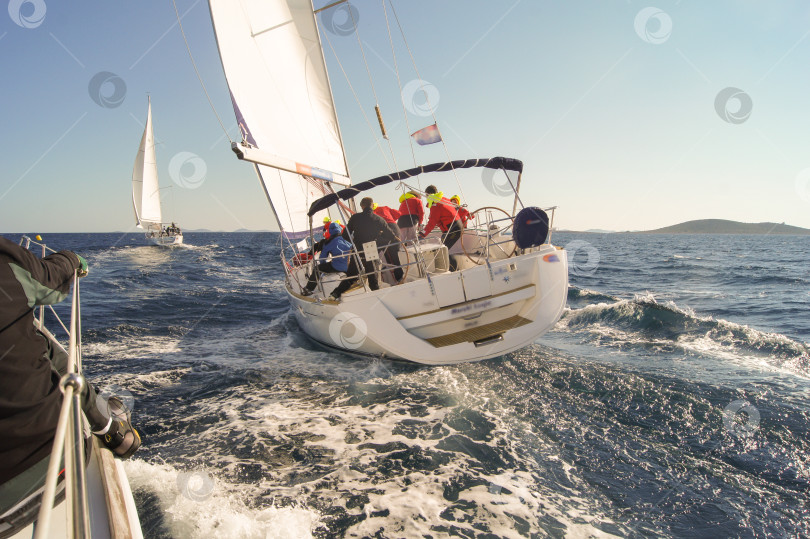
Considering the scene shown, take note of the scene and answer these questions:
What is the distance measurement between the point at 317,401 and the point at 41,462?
10.5ft

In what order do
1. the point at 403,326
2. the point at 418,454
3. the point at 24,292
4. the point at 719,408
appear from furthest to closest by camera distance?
the point at 403,326 → the point at 719,408 → the point at 418,454 → the point at 24,292

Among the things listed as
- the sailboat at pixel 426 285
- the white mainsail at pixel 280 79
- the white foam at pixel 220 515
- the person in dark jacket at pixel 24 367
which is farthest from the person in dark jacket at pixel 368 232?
the person in dark jacket at pixel 24 367

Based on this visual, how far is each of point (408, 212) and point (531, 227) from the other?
272 cm

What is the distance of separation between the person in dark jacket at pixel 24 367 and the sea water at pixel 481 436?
4.66 ft

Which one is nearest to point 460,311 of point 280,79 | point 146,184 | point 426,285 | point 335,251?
point 426,285

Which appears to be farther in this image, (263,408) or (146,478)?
(263,408)

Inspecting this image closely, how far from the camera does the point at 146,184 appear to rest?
3669 centimetres

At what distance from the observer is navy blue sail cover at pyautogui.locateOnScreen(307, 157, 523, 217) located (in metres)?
5.39

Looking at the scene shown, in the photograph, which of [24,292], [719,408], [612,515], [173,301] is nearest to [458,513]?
[612,515]

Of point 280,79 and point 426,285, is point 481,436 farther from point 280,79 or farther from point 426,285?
point 280,79

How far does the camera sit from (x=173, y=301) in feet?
36.9

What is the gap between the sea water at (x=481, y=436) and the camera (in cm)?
266

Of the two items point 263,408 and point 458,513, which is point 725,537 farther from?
point 263,408

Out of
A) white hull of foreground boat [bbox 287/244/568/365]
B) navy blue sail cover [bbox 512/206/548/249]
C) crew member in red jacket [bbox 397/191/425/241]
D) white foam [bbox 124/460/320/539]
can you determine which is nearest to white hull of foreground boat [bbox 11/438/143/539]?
white foam [bbox 124/460/320/539]
